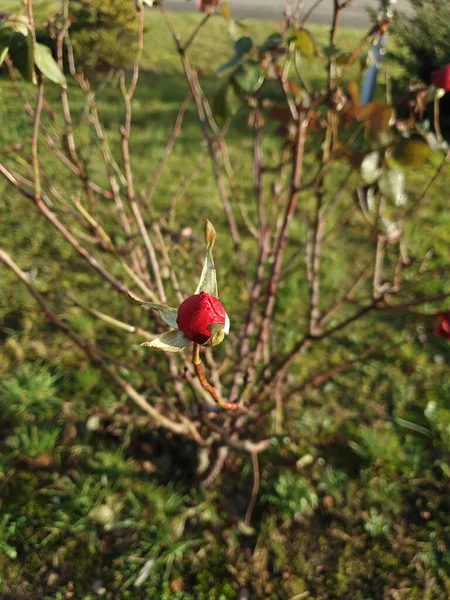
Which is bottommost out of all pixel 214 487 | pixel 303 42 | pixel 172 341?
pixel 214 487

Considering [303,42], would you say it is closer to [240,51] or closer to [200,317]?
[240,51]

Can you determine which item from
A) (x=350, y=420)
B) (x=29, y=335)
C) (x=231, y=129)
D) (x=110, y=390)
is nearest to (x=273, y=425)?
(x=350, y=420)

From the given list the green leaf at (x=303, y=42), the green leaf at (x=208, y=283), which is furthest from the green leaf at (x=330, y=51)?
the green leaf at (x=208, y=283)

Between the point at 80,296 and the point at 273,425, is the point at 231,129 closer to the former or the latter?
the point at 80,296

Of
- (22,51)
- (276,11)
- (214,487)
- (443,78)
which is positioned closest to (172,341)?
(22,51)

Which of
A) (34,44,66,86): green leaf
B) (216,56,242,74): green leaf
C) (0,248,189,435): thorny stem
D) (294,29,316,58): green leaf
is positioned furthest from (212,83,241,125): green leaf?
(0,248,189,435): thorny stem

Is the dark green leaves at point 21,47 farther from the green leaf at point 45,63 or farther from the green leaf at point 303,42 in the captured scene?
the green leaf at point 303,42

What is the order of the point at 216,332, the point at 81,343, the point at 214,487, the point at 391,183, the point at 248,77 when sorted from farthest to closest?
the point at 214,487 → the point at 81,343 → the point at 391,183 → the point at 248,77 → the point at 216,332
